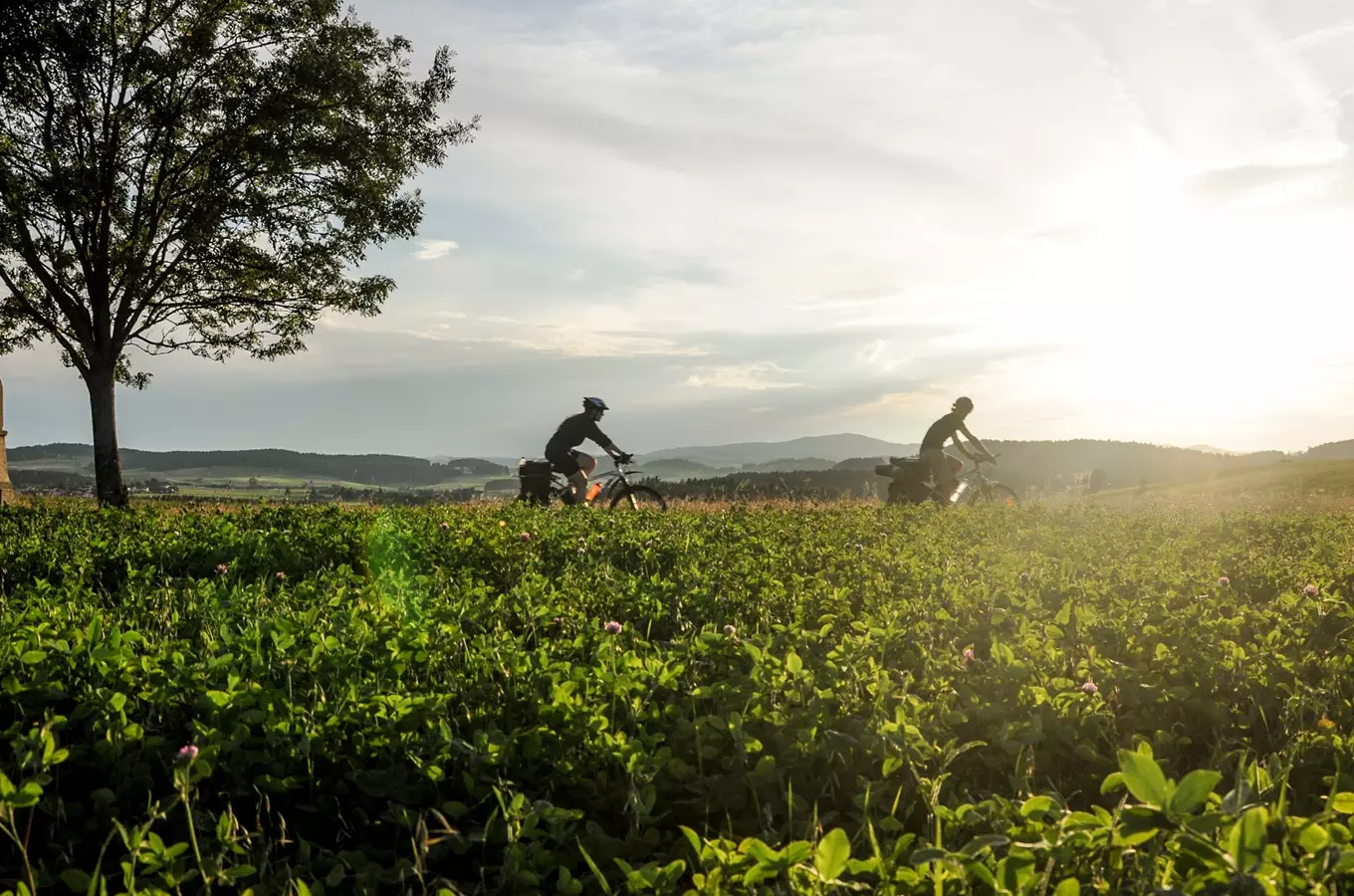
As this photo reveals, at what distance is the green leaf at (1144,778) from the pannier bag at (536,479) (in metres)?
13.2

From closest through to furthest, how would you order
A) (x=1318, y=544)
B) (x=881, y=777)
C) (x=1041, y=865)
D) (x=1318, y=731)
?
(x=1041, y=865) < (x=881, y=777) < (x=1318, y=731) < (x=1318, y=544)

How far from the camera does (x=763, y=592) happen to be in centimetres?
576

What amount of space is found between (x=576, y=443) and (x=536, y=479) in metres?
0.92

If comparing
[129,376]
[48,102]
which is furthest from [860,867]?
[129,376]

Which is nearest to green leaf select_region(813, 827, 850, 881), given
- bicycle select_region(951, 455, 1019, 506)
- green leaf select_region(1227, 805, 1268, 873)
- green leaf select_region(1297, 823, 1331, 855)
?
green leaf select_region(1227, 805, 1268, 873)

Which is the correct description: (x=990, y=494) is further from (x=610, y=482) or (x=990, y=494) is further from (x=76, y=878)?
(x=76, y=878)

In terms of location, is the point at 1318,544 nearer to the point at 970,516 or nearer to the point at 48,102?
the point at 970,516

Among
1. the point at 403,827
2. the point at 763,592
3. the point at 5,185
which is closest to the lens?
the point at 403,827

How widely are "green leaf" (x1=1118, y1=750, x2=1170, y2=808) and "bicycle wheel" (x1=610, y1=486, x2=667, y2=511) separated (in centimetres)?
1295

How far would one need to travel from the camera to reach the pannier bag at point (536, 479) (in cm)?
1464

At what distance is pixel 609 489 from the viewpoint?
15.5 metres

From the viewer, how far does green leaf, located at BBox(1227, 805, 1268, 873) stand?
159cm

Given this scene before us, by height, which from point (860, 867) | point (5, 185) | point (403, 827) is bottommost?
point (403, 827)

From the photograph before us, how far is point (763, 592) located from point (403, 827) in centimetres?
320
